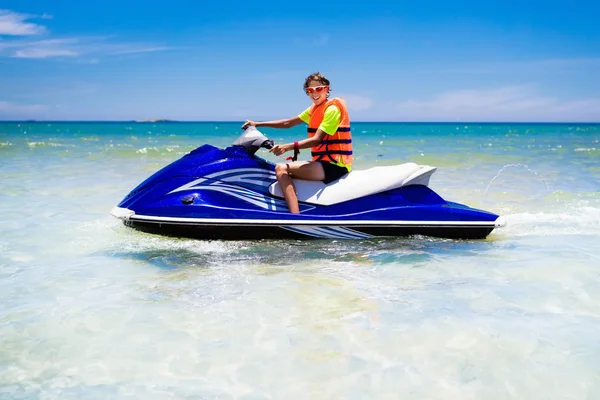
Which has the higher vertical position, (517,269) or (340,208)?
(340,208)

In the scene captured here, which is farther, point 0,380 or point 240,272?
point 240,272

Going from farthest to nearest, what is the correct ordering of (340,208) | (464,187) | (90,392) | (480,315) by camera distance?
(464,187) < (340,208) < (480,315) < (90,392)

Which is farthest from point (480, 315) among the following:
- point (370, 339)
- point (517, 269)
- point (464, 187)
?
point (464, 187)

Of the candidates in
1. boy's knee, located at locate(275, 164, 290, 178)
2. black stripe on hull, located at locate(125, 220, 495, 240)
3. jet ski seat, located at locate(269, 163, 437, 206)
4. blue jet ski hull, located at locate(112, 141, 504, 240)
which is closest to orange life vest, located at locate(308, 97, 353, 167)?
jet ski seat, located at locate(269, 163, 437, 206)

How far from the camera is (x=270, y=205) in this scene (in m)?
5.31

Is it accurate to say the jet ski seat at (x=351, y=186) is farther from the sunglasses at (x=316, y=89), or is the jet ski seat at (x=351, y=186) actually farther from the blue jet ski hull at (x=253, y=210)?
the sunglasses at (x=316, y=89)

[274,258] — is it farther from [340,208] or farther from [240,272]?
[340,208]

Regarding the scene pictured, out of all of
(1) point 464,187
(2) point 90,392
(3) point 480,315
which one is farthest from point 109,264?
(1) point 464,187

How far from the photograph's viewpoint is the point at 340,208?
17.6 ft

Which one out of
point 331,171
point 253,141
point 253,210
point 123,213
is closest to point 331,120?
point 331,171

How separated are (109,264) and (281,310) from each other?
70.8 inches

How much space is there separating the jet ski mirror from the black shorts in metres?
0.54

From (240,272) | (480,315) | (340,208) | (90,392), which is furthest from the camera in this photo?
(340,208)

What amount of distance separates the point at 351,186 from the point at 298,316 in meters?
2.00
